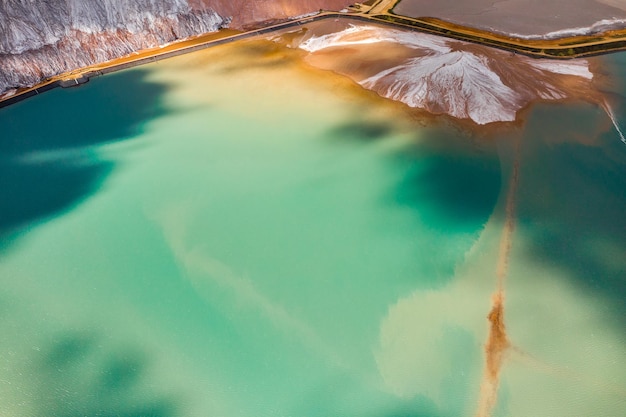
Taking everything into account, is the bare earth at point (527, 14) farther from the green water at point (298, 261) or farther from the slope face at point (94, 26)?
the slope face at point (94, 26)

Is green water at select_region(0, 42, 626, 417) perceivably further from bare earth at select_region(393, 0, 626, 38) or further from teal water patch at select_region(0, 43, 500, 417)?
bare earth at select_region(393, 0, 626, 38)

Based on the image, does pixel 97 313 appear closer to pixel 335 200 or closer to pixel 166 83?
pixel 335 200

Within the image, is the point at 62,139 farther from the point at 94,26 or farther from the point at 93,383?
the point at 93,383

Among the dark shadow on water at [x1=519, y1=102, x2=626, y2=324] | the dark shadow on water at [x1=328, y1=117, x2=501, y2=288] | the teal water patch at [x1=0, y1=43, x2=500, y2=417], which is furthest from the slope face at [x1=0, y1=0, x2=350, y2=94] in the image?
the dark shadow on water at [x1=519, y1=102, x2=626, y2=324]

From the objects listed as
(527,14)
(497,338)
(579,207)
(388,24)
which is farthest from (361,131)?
(527,14)

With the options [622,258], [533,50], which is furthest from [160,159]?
[533,50]
